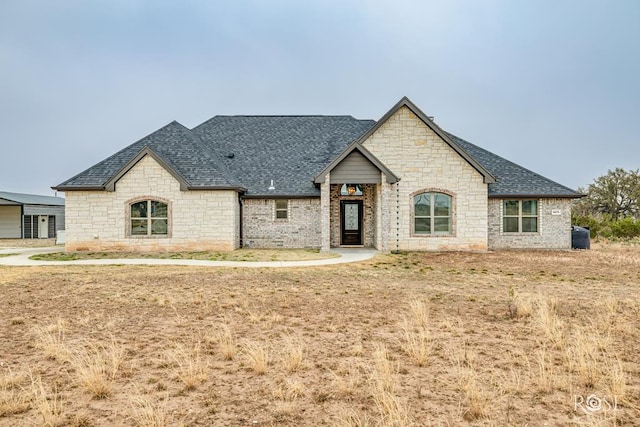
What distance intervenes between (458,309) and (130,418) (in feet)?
21.1

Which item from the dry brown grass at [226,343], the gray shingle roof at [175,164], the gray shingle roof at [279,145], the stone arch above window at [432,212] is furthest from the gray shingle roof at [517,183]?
the dry brown grass at [226,343]

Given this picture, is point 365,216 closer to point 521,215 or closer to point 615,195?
point 521,215

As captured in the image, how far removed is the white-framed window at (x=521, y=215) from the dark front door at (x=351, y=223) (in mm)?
8034

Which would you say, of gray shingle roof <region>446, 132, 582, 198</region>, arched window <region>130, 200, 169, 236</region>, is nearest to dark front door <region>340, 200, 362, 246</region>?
gray shingle roof <region>446, 132, 582, 198</region>

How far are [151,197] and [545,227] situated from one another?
21.3 meters

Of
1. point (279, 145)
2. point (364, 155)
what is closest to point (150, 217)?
point (279, 145)

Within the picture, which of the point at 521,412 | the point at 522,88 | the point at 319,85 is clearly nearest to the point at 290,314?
the point at 521,412

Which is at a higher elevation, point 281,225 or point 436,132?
point 436,132

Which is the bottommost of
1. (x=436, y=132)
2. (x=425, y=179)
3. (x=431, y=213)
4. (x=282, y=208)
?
(x=431, y=213)

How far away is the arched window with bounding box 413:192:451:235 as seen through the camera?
19.8 m

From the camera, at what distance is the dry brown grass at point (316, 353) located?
12.2ft

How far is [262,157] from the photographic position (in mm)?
23391

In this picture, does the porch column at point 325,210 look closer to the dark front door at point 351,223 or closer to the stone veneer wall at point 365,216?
the stone veneer wall at point 365,216

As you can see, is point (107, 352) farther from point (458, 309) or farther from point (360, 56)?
point (360, 56)
